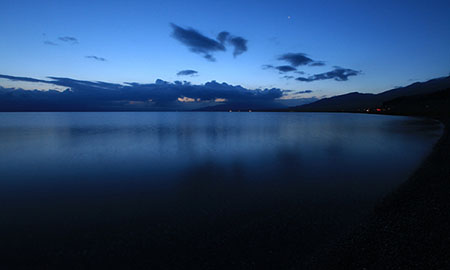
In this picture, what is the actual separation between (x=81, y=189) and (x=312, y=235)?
465 inches

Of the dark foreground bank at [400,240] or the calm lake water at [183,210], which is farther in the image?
the calm lake water at [183,210]

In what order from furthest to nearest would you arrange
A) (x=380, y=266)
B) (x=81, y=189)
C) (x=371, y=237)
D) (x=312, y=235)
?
1. (x=81, y=189)
2. (x=312, y=235)
3. (x=371, y=237)
4. (x=380, y=266)

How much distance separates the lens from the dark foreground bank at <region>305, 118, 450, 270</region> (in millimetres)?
4941

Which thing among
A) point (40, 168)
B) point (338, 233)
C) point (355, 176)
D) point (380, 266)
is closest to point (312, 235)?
point (338, 233)

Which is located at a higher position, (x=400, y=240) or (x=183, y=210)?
(x=400, y=240)

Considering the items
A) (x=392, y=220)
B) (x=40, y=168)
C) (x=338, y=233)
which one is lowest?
(x=40, y=168)

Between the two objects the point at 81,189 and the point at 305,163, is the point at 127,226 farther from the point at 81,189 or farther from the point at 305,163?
the point at 305,163

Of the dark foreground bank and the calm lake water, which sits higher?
the dark foreground bank

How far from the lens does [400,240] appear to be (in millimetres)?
5723

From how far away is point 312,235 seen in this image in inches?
270

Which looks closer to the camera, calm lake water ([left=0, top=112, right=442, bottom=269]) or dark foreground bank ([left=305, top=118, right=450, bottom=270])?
dark foreground bank ([left=305, top=118, right=450, bottom=270])

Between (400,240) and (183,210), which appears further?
(183,210)

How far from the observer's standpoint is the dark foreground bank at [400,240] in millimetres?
4941

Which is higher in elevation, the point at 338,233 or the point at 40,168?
the point at 338,233
